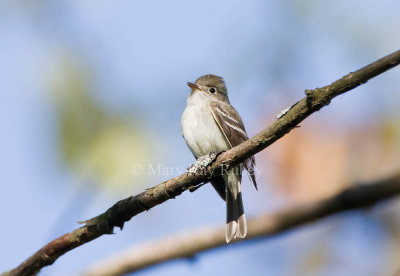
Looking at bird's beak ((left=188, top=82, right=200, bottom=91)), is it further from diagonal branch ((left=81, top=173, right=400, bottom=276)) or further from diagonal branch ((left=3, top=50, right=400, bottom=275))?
diagonal branch ((left=3, top=50, right=400, bottom=275))

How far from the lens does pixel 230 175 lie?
6289 millimetres

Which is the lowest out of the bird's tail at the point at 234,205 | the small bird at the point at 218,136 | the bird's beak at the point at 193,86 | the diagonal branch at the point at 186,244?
the diagonal branch at the point at 186,244

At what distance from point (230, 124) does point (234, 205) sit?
41.0 inches

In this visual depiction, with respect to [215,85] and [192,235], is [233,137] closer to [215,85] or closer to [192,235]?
[215,85]

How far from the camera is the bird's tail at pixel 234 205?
5004 millimetres

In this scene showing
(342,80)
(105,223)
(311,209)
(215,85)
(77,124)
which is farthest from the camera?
(215,85)

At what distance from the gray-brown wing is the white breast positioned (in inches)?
3.1

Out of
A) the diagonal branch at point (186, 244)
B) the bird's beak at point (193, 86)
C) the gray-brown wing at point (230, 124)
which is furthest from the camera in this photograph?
the bird's beak at point (193, 86)

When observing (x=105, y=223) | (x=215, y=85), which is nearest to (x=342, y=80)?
(x=105, y=223)

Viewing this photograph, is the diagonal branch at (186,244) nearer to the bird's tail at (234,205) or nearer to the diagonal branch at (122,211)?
the bird's tail at (234,205)

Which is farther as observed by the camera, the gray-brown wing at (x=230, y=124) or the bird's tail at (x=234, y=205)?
the gray-brown wing at (x=230, y=124)

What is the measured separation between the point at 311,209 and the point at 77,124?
9.32 feet

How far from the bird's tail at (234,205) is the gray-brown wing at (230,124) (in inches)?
17.5

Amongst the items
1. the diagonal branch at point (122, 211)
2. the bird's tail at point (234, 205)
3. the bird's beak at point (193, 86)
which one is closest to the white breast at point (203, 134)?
the bird's tail at point (234, 205)
